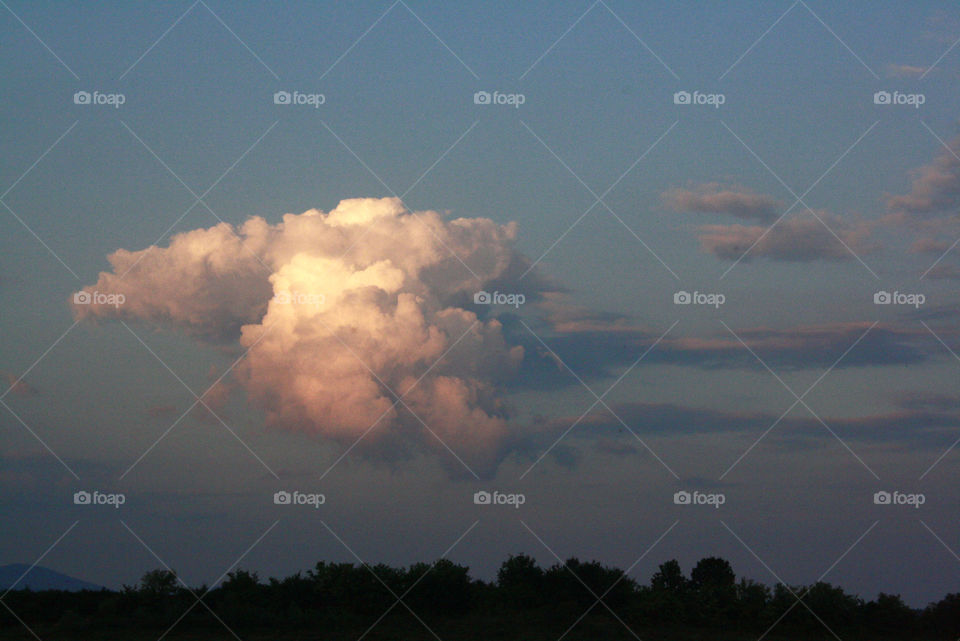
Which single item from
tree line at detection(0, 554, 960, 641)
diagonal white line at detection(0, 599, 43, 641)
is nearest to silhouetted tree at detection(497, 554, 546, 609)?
tree line at detection(0, 554, 960, 641)

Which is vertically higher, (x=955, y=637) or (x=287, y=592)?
(x=287, y=592)

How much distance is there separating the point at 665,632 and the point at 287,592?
1395 cm

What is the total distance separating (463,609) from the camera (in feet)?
124

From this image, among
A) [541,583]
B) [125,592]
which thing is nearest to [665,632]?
[541,583]

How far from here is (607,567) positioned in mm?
38188

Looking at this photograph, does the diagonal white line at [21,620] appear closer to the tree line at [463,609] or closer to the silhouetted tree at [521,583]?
the tree line at [463,609]

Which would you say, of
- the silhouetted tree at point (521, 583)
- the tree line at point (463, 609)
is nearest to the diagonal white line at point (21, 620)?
the tree line at point (463, 609)

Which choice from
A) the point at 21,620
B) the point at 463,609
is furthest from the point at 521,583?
the point at 21,620

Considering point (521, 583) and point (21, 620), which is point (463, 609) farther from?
point (21, 620)

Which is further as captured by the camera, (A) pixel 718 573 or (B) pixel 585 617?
(A) pixel 718 573

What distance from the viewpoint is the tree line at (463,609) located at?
35.7 m

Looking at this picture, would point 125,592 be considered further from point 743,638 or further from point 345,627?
point 743,638

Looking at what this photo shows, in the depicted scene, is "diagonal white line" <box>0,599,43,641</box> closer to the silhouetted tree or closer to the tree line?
the tree line

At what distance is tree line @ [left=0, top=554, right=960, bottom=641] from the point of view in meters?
35.7
